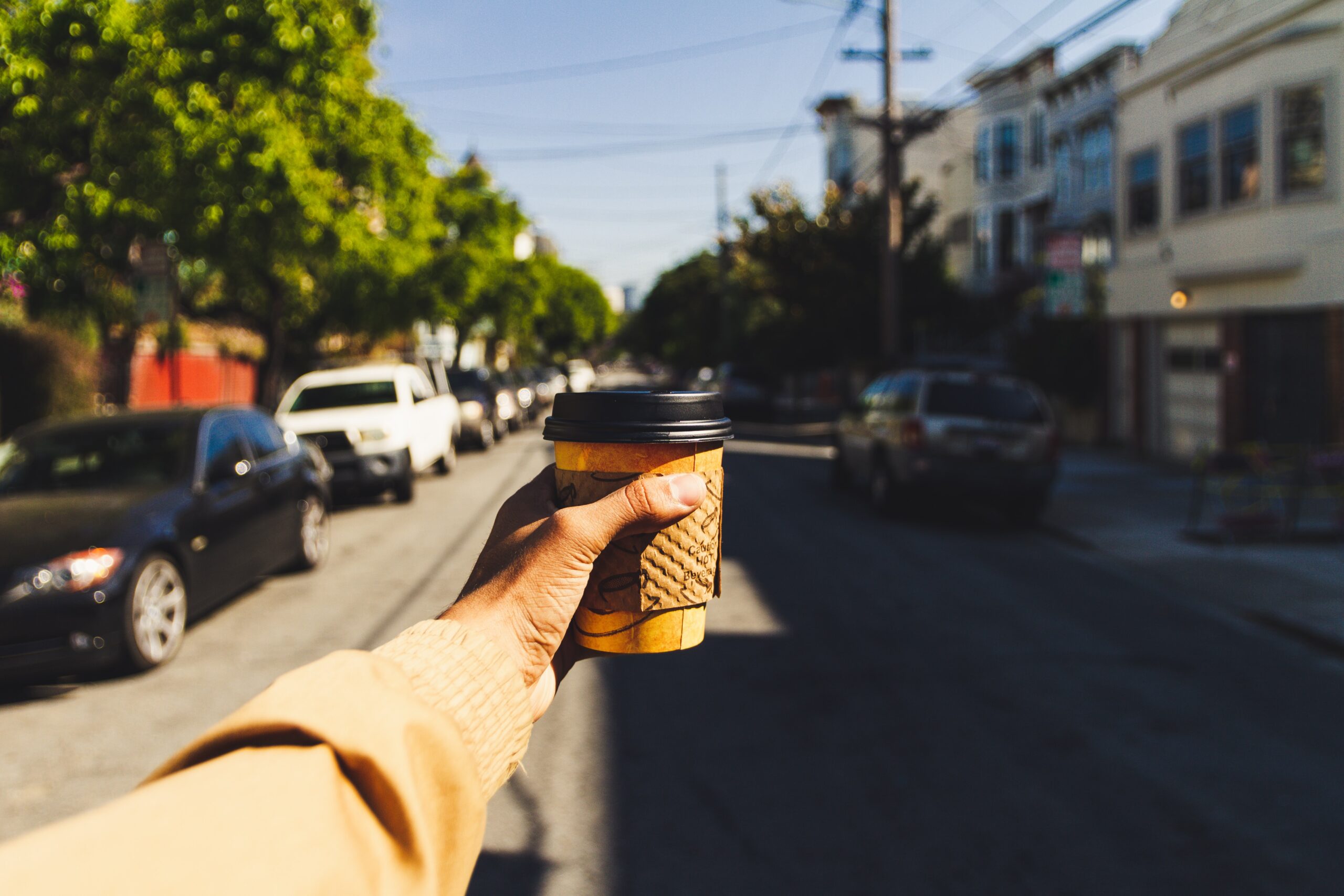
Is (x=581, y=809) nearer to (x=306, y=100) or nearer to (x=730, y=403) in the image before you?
(x=306, y=100)

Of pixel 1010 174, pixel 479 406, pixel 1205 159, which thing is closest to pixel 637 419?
pixel 1205 159

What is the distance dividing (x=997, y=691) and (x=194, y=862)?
240 inches

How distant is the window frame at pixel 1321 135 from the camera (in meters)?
16.6

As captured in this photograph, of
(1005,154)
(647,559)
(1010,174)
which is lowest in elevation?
(647,559)

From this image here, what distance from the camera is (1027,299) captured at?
109 ft

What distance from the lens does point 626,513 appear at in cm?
154

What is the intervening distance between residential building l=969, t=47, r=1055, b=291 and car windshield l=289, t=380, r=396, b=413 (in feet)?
79.2

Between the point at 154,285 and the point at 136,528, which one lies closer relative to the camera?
the point at 136,528

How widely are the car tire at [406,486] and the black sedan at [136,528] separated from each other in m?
4.31

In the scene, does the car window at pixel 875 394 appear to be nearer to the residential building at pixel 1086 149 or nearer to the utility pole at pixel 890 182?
the utility pole at pixel 890 182

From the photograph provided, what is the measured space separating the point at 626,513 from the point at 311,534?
947cm

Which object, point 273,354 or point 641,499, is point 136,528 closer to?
point 641,499

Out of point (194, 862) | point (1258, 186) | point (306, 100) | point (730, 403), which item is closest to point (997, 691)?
point (194, 862)

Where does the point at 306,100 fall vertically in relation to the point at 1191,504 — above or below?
above
